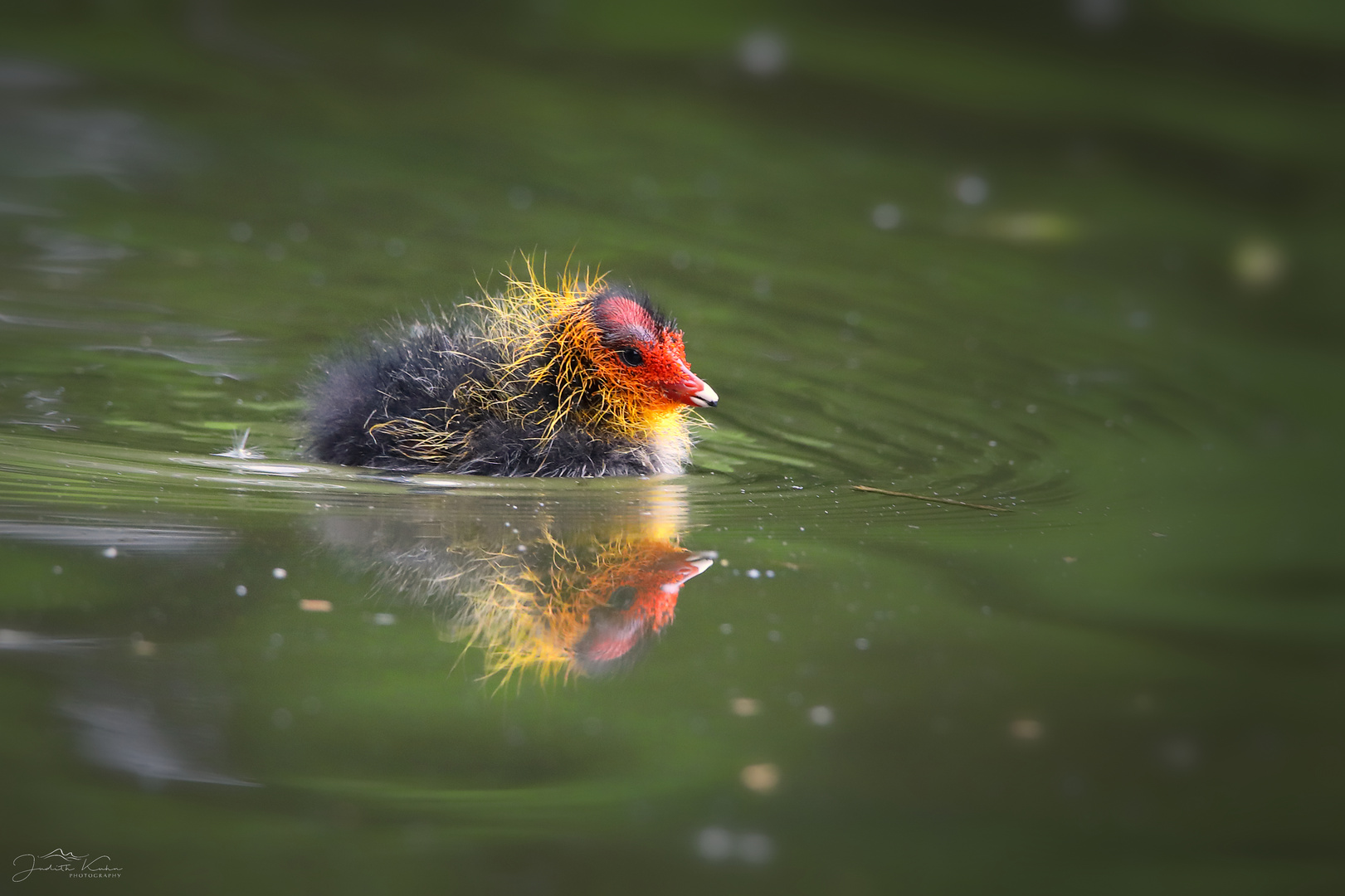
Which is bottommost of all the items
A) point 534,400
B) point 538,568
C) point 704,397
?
point 538,568

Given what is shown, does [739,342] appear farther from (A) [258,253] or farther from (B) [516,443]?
(A) [258,253]

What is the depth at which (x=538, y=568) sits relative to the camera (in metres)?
3.04

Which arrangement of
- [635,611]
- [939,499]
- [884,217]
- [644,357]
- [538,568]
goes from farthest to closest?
[884,217], [644,357], [939,499], [538,568], [635,611]

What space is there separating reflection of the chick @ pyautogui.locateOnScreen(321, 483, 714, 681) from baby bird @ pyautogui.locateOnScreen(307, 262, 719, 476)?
0.97ft

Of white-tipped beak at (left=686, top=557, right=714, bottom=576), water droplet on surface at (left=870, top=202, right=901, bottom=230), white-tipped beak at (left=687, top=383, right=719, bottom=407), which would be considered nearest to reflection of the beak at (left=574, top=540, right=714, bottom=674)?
white-tipped beak at (left=686, top=557, right=714, bottom=576)

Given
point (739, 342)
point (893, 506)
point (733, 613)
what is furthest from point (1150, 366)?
point (733, 613)

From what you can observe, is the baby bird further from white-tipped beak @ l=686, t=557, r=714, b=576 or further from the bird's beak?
white-tipped beak @ l=686, t=557, r=714, b=576

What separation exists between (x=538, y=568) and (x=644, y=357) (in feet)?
3.45

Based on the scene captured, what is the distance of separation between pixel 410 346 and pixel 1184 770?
2.55 meters

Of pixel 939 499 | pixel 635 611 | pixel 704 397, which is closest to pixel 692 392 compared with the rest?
pixel 704 397

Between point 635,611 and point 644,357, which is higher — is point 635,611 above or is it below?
below

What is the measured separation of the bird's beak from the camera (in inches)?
155

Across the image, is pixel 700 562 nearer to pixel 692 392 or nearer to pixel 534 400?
pixel 692 392

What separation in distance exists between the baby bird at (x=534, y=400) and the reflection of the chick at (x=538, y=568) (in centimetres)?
29
